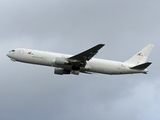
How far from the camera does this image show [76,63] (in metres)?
69.0

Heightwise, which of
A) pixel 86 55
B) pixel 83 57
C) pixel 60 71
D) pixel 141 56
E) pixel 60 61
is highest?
pixel 141 56

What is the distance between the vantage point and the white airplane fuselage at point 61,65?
68500 mm

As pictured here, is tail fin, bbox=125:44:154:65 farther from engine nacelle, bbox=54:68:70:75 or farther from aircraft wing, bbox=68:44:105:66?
engine nacelle, bbox=54:68:70:75

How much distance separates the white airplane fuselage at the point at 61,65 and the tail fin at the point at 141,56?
6.69 feet

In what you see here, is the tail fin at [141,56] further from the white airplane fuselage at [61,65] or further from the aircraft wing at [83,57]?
the aircraft wing at [83,57]

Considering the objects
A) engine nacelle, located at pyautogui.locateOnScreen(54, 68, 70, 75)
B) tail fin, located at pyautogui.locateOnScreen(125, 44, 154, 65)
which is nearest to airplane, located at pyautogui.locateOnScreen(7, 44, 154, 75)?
engine nacelle, located at pyautogui.locateOnScreen(54, 68, 70, 75)

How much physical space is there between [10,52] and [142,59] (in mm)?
25303

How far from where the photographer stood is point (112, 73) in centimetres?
7112

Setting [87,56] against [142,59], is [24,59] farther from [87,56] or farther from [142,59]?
[142,59]

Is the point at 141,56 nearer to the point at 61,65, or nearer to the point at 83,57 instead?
the point at 83,57

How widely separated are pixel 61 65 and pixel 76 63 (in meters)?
2.73

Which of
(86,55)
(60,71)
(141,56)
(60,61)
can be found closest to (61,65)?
(60,61)

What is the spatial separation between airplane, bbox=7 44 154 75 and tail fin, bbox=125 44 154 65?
629mm

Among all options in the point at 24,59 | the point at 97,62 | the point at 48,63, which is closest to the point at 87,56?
the point at 97,62
